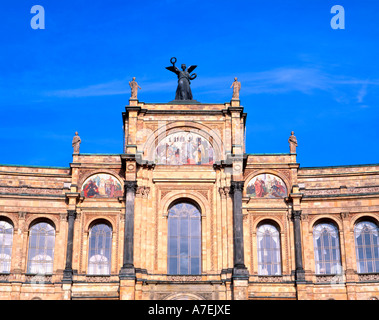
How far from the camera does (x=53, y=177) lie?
145 ft

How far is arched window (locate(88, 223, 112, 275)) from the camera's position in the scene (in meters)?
42.2

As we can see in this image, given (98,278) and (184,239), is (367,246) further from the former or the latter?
(98,278)

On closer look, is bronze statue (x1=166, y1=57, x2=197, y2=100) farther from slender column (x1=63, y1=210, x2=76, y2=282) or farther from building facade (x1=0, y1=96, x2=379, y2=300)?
slender column (x1=63, y1=210, x2=76, y2=282)

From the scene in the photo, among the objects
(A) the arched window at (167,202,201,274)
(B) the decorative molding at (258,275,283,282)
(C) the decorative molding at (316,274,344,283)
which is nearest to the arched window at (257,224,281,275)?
(B) the decorative molding at (258,275,283,282)

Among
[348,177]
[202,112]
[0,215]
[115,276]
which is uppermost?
[202,112]

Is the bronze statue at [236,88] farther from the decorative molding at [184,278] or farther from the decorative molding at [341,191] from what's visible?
the decorative molding at [184,278]

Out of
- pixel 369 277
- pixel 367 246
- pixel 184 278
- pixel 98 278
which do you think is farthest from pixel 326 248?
pixel 98 278

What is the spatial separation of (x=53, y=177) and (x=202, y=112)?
11689 millimetres

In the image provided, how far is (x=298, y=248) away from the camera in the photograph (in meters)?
41.7

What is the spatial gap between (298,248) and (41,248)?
57.6 ft
